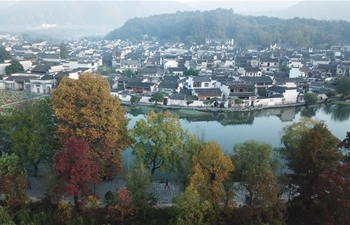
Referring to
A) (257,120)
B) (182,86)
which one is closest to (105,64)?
(182,86)

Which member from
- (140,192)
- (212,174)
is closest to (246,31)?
Result: (212,174)

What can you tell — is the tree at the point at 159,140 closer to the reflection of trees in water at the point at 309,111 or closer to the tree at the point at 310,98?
the reflection of trees in water at the point at 309,111

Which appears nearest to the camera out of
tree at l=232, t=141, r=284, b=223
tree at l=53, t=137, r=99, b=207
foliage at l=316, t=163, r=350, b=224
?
foliage at l=316, t=163, r=350, b=224

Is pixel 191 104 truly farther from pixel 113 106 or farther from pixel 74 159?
pixel 74 159

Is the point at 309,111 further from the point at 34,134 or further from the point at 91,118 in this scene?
the point at 34,134

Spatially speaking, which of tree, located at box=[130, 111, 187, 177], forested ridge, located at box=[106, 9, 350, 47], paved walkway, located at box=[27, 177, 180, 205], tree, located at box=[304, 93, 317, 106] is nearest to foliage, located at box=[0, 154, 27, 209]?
paved walkway, located at box=[27, 177, 180, 205]

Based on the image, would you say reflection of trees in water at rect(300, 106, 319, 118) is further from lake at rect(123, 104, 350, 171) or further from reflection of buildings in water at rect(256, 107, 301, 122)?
reflection of buildings in water at rect(256, 107, 301, 122)
